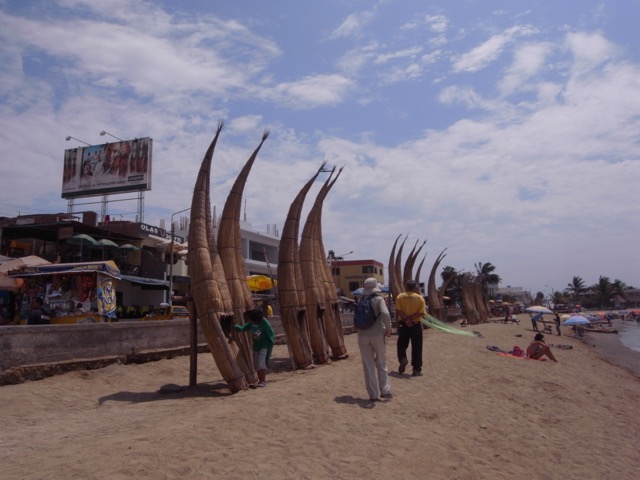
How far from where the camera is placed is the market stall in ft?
49.0

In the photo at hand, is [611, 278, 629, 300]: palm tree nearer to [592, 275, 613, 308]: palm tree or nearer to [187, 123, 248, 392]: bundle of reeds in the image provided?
[592, 275, 613, 308]: palm tree

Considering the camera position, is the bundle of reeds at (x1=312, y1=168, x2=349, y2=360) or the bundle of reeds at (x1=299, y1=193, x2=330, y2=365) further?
the bundle of reeds at (x1=312, y1=168, x2=349, y2=360)

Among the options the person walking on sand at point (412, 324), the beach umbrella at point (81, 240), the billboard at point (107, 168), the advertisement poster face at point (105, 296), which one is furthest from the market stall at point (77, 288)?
the billboard at point (107, 168)

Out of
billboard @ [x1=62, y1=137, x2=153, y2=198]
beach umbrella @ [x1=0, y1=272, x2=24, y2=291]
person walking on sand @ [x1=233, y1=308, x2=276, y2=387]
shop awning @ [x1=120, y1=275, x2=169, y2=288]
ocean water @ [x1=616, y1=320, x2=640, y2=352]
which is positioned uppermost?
billboard @ [x1=62, y1=137, x2=153, y2=198]

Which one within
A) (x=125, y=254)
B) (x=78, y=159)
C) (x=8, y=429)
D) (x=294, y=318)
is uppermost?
(x=78, y=159)

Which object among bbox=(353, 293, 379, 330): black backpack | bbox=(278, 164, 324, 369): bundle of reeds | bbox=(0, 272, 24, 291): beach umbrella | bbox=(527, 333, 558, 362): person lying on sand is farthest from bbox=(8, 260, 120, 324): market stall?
bbox=(527, 333, 558, 362): person lying on sand

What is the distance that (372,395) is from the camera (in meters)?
7.05

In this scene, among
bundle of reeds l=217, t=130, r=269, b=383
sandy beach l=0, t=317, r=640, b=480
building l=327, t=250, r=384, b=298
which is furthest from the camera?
building l=327, t=250, r=384, b=298

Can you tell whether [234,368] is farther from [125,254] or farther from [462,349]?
[125,254]

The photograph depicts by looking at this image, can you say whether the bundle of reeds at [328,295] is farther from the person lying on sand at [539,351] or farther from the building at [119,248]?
the building at [119,248]

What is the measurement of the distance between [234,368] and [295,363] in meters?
2.88

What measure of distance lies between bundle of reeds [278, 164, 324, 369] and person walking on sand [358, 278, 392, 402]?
3569 mm

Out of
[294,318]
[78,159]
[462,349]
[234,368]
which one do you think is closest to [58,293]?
[294,318]

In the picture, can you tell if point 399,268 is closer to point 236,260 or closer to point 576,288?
point 236,260
